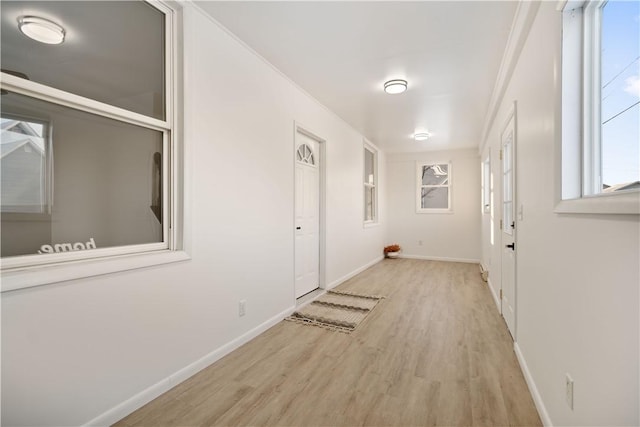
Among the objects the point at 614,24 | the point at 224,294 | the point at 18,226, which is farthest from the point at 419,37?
the point at 18,226

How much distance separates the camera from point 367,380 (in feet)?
6.82

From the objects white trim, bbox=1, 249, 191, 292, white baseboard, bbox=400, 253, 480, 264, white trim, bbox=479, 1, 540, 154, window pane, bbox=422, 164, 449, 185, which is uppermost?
white trim, bbox=479, 1, 540, 154

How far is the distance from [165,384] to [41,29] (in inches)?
81.6

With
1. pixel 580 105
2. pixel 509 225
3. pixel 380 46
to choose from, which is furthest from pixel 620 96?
pixel 509 225

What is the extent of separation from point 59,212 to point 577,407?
2502 millimetres

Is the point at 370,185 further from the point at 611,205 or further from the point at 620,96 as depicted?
the point at 611,205

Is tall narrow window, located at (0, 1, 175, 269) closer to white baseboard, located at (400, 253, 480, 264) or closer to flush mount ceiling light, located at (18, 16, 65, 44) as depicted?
flush mount ceiling light, located at (18, 16, 65, 44)

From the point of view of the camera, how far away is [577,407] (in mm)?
1224

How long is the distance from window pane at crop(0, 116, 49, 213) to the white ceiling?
1447mm

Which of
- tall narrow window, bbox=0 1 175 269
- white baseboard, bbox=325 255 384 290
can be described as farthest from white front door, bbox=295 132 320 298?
tall narrow window, bbox=0 1 175 269

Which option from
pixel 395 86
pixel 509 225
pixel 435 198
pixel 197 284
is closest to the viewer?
pixel 197 284

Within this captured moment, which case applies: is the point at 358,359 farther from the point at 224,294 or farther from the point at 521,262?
the point at 521,262

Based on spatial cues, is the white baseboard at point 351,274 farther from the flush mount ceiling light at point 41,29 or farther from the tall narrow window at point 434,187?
the flush mount ceiling light at point 41,29

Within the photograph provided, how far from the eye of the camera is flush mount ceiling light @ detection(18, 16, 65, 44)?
1413mm
